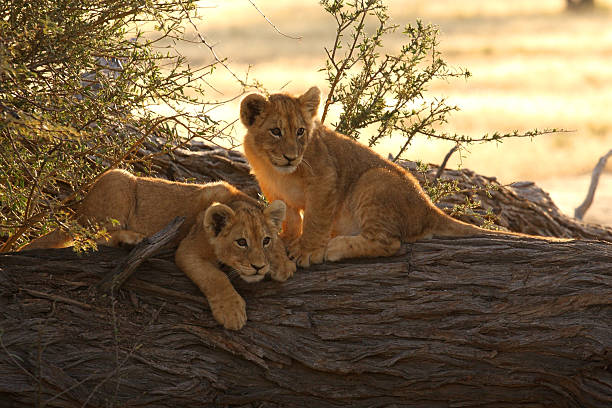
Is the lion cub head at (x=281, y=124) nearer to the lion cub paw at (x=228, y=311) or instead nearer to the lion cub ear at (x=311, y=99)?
the lion cub ear at (x=311, y=99)

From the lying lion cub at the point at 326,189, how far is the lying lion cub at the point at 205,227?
0.33 metres

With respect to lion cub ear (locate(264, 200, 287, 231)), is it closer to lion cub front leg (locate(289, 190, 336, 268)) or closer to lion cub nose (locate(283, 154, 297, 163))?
lion cub front leg (locate(289, 190, 336, 268))

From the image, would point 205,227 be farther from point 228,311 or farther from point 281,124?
point 281,124

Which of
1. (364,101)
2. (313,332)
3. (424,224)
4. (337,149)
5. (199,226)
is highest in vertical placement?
Answer: (364,101)

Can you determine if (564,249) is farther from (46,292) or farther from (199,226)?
(46,292)

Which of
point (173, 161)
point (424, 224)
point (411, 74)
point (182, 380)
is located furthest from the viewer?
point (173, 161)

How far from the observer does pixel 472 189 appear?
31.9 ft

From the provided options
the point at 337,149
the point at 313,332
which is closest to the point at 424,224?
the point at 337,149

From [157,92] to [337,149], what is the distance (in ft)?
5.22

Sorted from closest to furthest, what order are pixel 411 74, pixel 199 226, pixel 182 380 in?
pixel 182 380, pixel 199 226, pixel 411 74

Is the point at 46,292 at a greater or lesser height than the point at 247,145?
lesser

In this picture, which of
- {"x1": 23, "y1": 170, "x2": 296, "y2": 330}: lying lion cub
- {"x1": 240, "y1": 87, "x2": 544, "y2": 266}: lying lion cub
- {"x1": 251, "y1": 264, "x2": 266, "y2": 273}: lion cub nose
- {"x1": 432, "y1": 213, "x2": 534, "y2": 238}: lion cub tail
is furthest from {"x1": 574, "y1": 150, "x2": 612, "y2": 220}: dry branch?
{"x1": 251, "y1": 264, "x2": 266, "y2": 273}: lion cub nose

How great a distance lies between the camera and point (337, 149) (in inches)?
263

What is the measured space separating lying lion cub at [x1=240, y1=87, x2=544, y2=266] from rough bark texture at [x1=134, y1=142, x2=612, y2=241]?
8.52 ft
